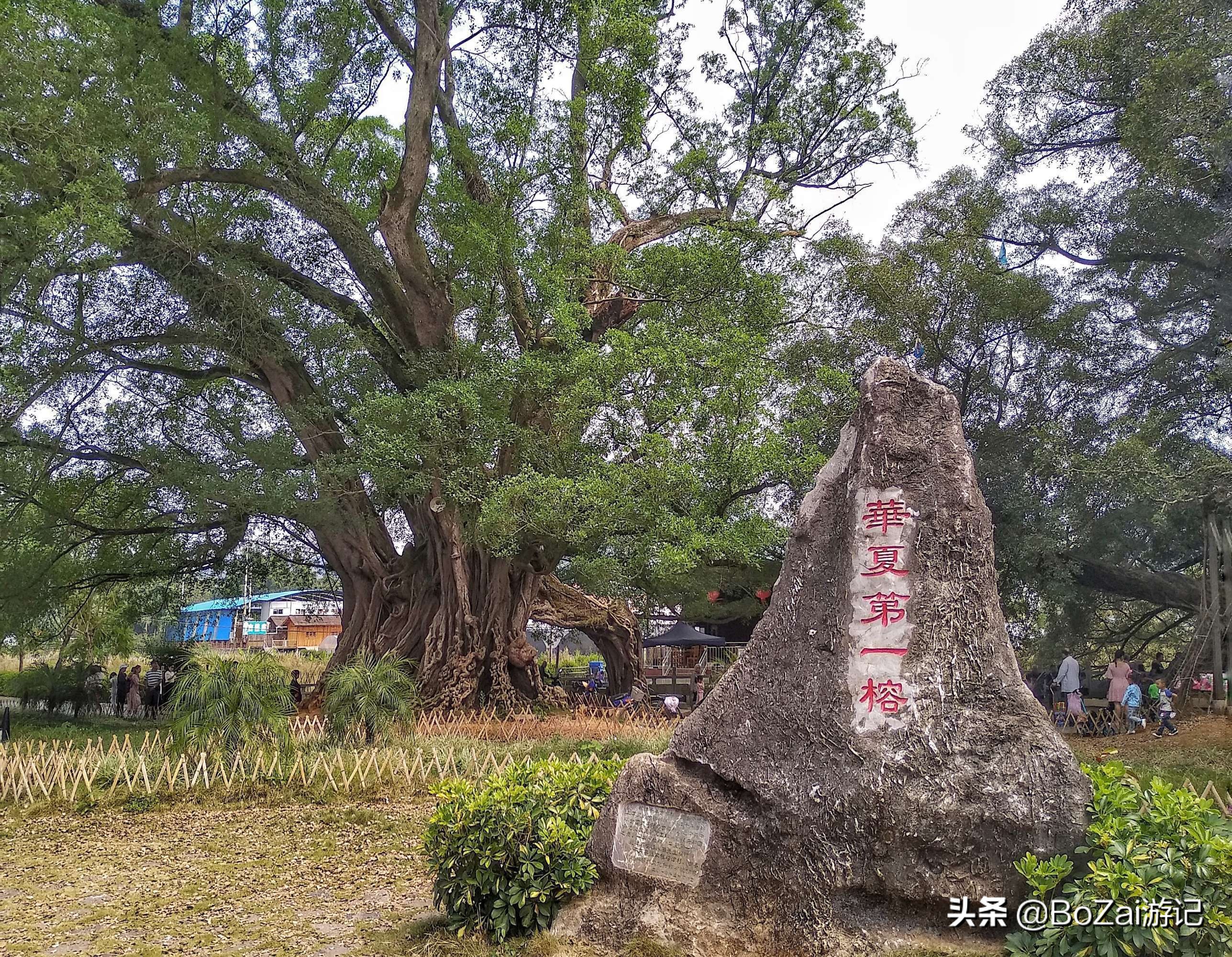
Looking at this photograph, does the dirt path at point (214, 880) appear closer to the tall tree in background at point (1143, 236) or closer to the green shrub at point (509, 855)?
the green shrub at point (509, 855)

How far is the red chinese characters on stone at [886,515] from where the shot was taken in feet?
15.2

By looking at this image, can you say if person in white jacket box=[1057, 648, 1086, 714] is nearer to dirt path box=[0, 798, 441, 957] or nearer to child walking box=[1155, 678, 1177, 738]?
child walking box=[1155, 678, 1177, 738]

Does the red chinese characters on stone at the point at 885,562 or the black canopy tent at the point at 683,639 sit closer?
the red chinese characters on stone at the point at 885,562

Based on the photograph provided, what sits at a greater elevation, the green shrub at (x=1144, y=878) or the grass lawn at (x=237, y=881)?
the green shrub at (x=1144, y=878)

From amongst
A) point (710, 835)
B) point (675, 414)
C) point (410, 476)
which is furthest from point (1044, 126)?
point (710, 835)

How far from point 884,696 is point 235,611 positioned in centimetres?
2597

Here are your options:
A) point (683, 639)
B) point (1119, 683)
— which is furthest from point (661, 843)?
point (683, 639)

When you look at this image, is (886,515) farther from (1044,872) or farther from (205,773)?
(205,773)

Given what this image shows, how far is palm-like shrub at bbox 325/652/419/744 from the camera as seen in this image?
9961 millimetres

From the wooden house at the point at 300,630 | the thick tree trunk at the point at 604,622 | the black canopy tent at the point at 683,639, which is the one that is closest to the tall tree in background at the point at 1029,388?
the black canopy tent at the point at 683,639

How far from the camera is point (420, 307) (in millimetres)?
13406

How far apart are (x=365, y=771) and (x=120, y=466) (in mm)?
9081

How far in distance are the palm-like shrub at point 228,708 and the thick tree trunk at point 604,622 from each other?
742cm

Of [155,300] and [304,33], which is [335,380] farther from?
[304,33]
